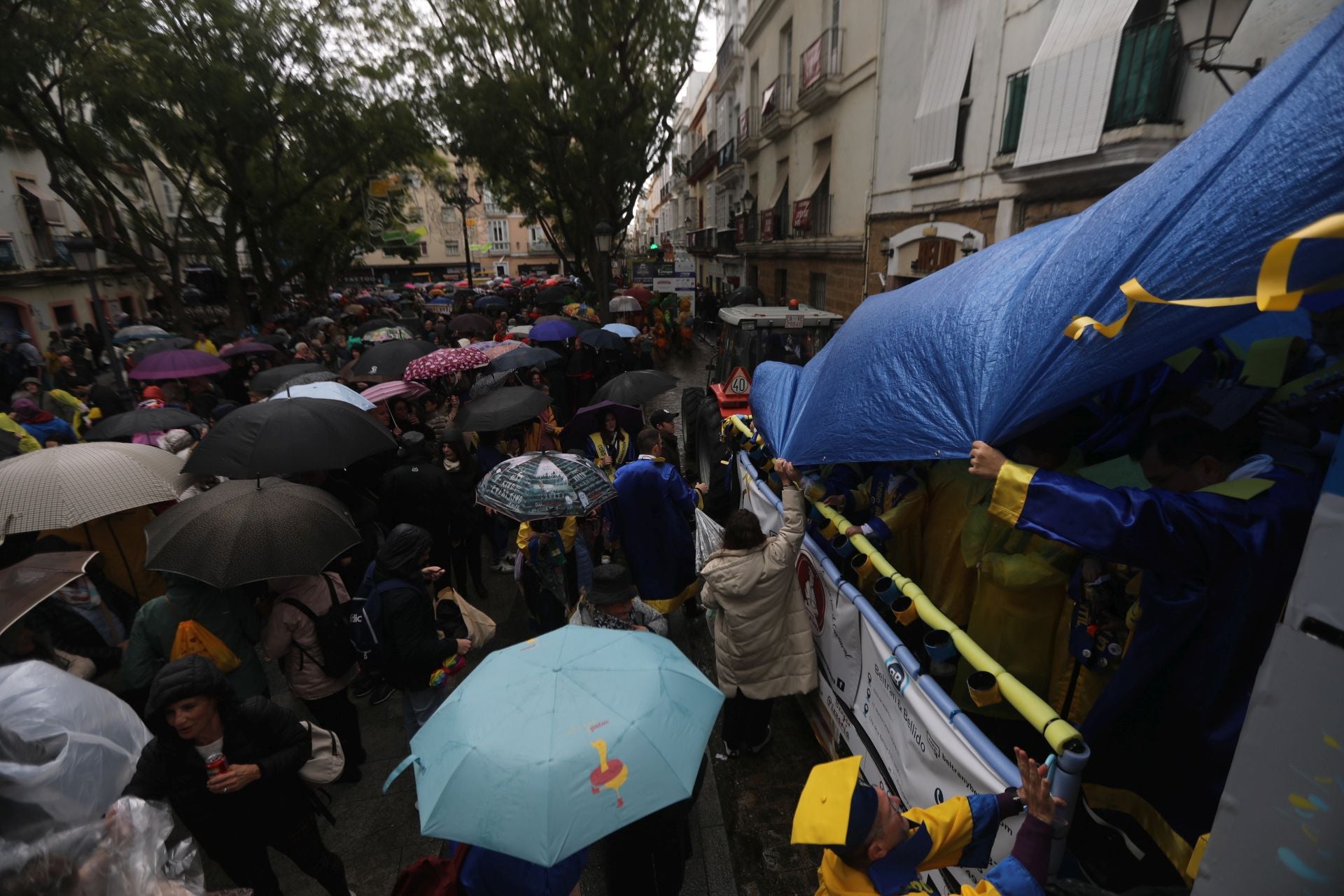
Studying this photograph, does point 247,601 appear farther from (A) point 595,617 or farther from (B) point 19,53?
(B) point 19,53

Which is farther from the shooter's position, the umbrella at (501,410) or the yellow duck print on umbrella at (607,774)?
the umbrella at (501,410)

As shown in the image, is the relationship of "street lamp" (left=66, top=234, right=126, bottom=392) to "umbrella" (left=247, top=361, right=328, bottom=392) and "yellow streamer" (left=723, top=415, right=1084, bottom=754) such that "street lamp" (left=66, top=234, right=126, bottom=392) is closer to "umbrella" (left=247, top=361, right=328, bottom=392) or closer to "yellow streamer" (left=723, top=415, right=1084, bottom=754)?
"umbrella" (left=247, top=361, right=328, bottom=392)

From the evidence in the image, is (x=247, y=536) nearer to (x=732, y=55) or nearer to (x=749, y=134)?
(x=749, y=134)

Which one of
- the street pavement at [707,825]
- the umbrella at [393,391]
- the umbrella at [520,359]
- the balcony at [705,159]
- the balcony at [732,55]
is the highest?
the balcony at [732,55]

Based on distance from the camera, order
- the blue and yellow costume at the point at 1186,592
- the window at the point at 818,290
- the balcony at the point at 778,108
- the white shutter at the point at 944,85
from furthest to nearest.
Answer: the balcony at the point at 778,108, the window at the point at 818,290, the white shutter at the point at 944,85, the blue and yellow costume at the point at 1186,592

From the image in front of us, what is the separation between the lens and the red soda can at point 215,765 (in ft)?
7.52

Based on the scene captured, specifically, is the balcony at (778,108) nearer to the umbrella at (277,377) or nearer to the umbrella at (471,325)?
the umbrella at (471,325)

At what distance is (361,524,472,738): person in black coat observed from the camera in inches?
123

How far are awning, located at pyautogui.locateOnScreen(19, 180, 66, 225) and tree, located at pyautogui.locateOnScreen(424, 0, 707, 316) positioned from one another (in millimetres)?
14013

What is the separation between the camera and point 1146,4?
6.45m

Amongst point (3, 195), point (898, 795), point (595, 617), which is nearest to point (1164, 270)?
point (898, 795)

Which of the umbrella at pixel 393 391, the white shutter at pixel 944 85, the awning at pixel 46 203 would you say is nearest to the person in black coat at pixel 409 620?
the umbrella at pixel 393 391

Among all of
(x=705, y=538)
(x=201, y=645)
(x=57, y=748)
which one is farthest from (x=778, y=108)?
(x=57, y=748)

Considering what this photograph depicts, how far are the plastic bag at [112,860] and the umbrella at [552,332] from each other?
27.9ft
